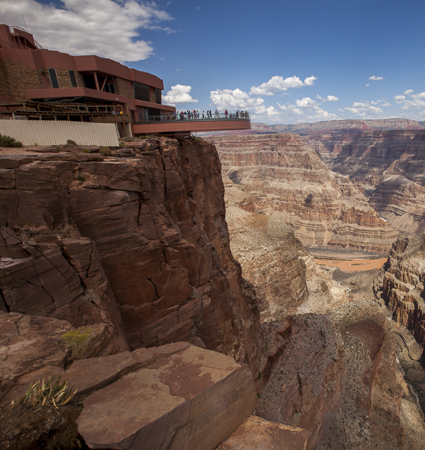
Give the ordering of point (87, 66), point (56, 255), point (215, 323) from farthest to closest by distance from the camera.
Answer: point (87, 66) < point (215, 323) < point (56, 255)

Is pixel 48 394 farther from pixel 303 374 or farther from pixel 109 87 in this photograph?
pixel 109 87

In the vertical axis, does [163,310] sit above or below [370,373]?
above

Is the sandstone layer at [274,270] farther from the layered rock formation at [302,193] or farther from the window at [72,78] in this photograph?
the window at [72,78]

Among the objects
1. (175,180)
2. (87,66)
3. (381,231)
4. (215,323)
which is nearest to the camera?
(175,180)

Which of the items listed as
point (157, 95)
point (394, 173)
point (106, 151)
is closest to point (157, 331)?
point (106, 151)

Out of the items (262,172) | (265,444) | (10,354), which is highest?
(10,354)

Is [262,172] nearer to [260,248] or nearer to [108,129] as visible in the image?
[260,248]

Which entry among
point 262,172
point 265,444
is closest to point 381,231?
point 262,172
